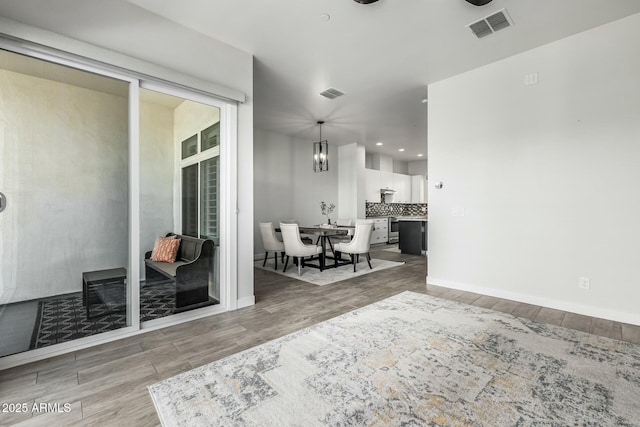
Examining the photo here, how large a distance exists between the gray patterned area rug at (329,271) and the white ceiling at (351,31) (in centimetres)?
298

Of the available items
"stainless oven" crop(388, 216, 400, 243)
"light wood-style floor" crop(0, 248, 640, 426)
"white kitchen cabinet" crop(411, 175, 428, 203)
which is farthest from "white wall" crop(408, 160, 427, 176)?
"light wood-style floor" crop(0, 248, 640, 426)

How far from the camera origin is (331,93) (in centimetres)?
466

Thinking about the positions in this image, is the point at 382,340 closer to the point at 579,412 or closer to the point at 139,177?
the point at 579,412

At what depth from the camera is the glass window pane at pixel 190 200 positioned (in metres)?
3.02

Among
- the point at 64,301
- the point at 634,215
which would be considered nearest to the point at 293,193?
the point at 64,301

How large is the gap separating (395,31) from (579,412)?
132 inches

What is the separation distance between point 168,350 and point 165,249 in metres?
0.99

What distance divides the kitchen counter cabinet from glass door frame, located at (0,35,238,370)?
16.3 ft

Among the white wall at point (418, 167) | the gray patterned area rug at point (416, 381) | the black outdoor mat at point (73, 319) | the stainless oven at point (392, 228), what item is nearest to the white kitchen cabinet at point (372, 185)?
the stainless oven at point (392, 228)

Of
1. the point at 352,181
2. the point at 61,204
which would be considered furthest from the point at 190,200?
the point at 352,181

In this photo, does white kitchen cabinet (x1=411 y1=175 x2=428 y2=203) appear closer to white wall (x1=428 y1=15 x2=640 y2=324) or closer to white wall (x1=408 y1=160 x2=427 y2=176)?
white wall (x1=408 y1=160 x2=427 y2=176)

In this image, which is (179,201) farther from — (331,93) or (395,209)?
(395,209)

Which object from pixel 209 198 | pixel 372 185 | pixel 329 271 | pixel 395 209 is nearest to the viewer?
pixel 209 198

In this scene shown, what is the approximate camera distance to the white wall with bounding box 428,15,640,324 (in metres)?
2.86
